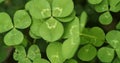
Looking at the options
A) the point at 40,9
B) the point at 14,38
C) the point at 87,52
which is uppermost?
the point at 40,9

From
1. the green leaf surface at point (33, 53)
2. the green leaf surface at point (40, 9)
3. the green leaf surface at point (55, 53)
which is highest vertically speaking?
the green leaf surface at point (40, 9)

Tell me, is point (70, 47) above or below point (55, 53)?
above

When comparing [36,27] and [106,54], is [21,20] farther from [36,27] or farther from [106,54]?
[106,54]

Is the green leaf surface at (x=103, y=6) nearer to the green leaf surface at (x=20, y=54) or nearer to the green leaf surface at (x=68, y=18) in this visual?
the green leaf surface at (x=68, y=18)

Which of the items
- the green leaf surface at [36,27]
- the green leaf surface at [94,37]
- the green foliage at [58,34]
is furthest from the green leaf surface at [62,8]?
the green leaf surface at [94,37]

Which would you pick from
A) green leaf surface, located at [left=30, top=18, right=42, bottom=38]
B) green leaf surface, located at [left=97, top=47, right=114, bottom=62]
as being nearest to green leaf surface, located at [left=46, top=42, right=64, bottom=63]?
green leaf surface, located at [left=30, top=18, right=42, bottom=38]

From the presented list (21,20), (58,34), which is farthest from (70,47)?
(21,20)
